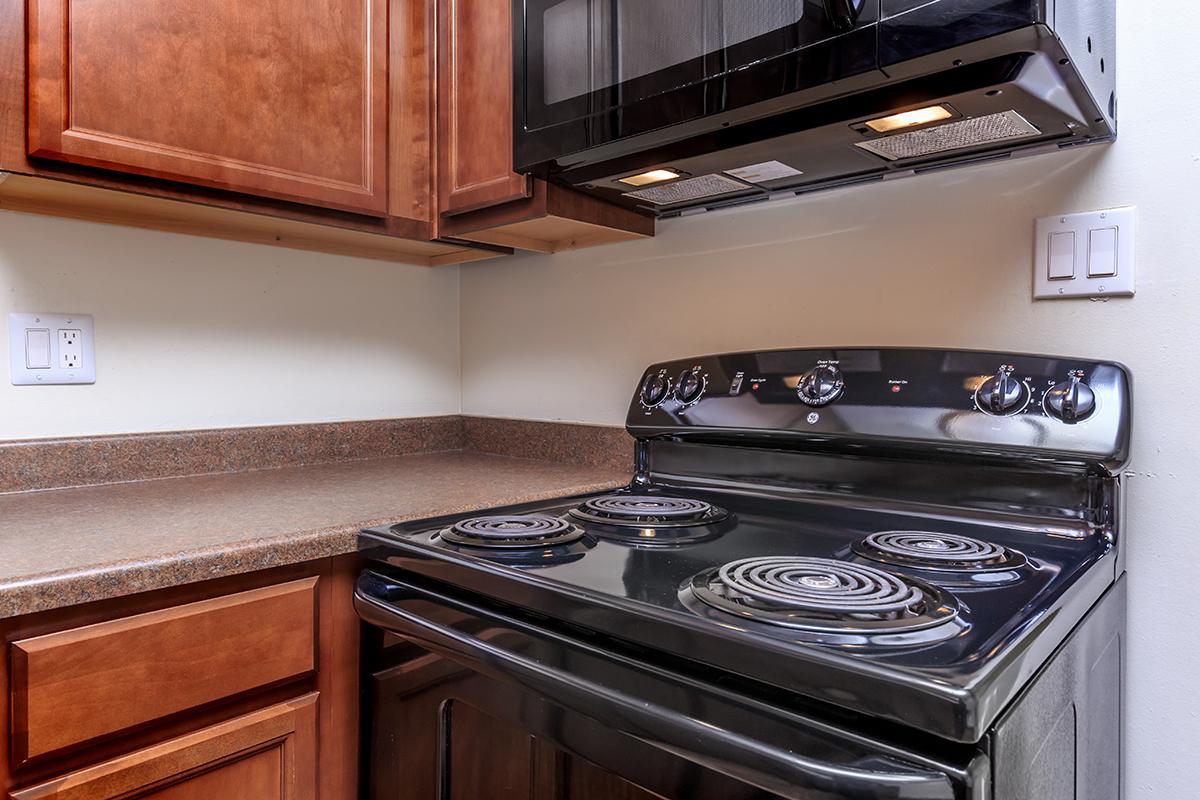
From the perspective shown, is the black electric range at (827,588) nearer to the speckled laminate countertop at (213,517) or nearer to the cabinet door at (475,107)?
the speckled laminate countertop at (213,517)

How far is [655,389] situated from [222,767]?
34.5 inches

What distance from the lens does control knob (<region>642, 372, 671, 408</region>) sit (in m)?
1.33

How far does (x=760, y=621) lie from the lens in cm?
60

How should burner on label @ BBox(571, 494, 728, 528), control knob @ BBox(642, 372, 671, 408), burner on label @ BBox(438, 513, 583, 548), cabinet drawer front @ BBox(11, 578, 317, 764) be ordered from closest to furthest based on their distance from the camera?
cabinet drawer front @ BBox(11, 578, 317, 764)
burner on label @ BBox(438, 513, 583, 548)
burner on label @ BBox(571, 494, 728, 528)
control knob @ BBox(642, 372, 671, 408)

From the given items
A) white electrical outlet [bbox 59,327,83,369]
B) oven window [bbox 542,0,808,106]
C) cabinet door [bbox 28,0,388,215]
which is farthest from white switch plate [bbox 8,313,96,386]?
oven window [bbox 542,0,808,106]

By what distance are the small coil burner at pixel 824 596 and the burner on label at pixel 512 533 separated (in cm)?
23

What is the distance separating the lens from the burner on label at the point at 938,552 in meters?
0.76

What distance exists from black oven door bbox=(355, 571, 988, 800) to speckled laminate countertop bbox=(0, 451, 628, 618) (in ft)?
0.45

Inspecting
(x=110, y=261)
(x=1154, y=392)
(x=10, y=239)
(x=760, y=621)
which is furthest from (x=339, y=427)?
(x=1154, y=392)

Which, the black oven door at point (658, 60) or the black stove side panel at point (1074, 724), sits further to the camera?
the black oven door at point (658, 60)

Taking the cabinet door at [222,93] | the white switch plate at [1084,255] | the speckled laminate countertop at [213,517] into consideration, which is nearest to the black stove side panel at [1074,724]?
the white switch plate at [1084,255]

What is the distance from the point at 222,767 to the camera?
0.87 meters

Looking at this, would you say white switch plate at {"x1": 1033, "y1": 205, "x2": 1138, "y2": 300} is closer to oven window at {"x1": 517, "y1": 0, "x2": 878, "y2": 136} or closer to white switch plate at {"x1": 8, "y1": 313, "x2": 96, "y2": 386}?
oven window at {"x1": 517, "y1": 0, "x2": 878, "y2": 136}

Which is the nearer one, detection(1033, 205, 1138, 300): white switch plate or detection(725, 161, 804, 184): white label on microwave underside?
detection(1033, 205, 1138, 300): white switch plate
